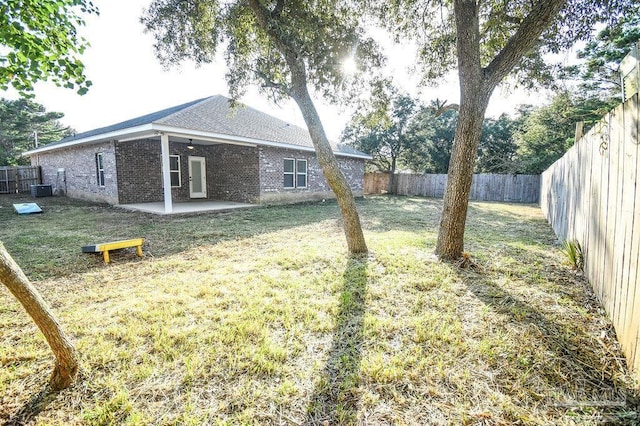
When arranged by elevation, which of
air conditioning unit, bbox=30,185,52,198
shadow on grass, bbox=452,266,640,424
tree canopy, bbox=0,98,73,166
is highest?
tree canopy, bbox=0,98,73,166

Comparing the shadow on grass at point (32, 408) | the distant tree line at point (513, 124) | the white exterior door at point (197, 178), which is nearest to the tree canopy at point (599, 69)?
the distant tree line at point (513, 124)

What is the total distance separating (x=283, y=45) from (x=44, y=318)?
4475 millimetres

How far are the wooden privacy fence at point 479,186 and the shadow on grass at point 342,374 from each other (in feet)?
40.9

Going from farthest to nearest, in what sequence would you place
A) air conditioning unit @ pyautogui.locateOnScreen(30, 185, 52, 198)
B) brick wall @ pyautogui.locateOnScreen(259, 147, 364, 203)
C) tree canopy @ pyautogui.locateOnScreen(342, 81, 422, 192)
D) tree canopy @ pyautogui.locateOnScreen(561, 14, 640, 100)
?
1. tree canopy @ pyautogui.locateOnScreen(342, 81, 422, 192)
2. tree canopy @ pyautogui.locateOnScreen(561, 14, 640, 100)
3. air conditioning unit @ pyautogui.locateOnScreen(30, 185, 52, 198)
4. brick wall @ pyautogui.locateOnScreen(259, 147, 364, 203)

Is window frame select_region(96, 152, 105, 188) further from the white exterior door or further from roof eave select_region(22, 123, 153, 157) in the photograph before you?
the white exterior door

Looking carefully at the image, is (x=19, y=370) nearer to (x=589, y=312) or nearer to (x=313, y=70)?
(x=589, y=312)

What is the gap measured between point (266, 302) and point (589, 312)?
308 cm

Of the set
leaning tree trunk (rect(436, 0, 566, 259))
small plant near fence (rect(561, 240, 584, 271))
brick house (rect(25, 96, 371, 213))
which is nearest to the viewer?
leaning tree trunk (rect(436, 0, 566, 259))

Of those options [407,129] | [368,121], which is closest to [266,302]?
[368,121]

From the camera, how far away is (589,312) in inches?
110

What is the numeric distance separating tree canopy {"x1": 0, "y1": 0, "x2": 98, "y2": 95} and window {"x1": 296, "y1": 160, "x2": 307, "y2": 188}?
11.3m

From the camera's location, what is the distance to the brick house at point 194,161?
34.1 ft

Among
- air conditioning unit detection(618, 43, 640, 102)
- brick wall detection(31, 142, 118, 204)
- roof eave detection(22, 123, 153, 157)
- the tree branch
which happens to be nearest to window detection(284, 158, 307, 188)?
roof eave detection(22, 123, 153, 157)

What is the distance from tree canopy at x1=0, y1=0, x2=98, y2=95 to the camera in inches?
75.7
